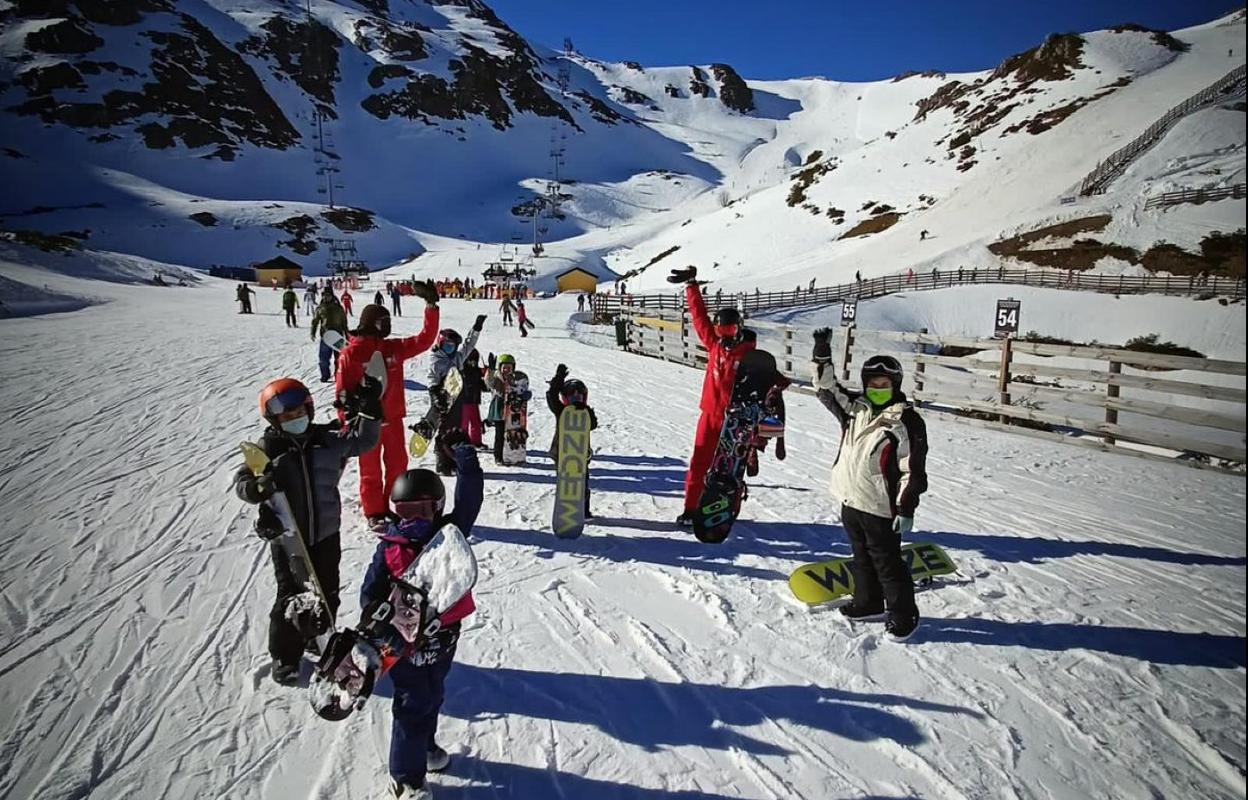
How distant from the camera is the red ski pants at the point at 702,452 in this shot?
515cm

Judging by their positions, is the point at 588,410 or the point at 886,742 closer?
the point at 886,742

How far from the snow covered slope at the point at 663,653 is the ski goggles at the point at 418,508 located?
1321 mm

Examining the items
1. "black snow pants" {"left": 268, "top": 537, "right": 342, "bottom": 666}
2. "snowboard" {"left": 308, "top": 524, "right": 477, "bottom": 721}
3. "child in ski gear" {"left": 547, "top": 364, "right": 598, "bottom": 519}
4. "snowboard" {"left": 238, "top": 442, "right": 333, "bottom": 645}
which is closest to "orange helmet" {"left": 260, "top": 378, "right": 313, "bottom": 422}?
"snowboard" {"left": 238, "top": 442, "right": 333, "bottom": 645}

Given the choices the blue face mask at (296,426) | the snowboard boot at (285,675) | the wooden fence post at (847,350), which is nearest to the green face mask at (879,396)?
the blue face mask at (296,426)

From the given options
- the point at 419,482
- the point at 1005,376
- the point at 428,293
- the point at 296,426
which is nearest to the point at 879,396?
the point at 419,482

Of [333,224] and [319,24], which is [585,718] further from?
[319,24]

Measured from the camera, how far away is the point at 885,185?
6034 centimetres

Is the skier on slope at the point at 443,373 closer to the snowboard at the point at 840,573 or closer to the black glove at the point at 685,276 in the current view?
the black glove at the point at 685,276

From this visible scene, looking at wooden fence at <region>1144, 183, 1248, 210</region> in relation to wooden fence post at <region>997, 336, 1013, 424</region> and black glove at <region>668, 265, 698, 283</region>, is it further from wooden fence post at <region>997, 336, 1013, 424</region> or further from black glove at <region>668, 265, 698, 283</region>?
wooden fence post at <region>997, 336, 1013, 424</region>

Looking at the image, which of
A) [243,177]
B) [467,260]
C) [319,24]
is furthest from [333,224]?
[319,24]

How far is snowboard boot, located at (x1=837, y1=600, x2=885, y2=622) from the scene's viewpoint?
3.97 meters

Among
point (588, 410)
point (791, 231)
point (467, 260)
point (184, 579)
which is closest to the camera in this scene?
point (184, 579)

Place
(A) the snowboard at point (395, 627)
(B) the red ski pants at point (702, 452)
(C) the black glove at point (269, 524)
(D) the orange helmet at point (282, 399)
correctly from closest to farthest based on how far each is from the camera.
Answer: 1. (A) the snowboard at point (395, 627)
2. (C) the black glove at point (269, 524)
3. (D) the orange helmet at point (282, 399)
4. (B) the red ski pants at point (702, 452)

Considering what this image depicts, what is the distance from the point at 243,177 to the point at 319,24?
6961cm
